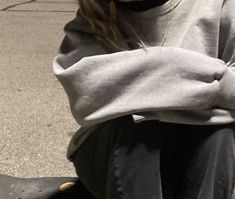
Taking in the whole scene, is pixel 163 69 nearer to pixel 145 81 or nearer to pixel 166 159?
pixel 145 81

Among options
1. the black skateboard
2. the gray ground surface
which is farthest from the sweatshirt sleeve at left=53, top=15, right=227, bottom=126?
the gray ground surface

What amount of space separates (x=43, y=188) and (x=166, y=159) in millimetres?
379

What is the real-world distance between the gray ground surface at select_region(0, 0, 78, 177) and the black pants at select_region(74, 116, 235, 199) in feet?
1.38

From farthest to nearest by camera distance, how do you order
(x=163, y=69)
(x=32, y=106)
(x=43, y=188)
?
(x=32, y=106), (x=43, y=188), (x=163, y=69)

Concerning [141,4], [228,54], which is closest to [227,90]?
[228,54]

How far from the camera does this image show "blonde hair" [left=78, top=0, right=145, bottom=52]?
0.84m

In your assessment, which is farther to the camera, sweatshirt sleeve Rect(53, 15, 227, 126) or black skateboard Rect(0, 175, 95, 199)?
black skateboard Rect(0, 175, 95, 199)

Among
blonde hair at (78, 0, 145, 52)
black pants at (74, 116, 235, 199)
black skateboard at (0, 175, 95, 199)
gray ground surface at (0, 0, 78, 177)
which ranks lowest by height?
gray ground surface at (0, 0, 78, 177)

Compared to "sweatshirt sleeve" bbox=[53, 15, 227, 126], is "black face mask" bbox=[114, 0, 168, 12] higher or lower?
higher

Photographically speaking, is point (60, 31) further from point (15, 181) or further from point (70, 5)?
point (15, 181)

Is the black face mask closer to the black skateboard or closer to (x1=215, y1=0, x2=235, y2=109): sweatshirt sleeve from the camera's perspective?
(x1=215, y1=0, x2=235, y2=109): sweatshirt sleeve

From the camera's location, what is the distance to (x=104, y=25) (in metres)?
0.84

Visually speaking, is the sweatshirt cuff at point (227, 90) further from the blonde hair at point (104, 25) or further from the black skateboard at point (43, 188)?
the black skateboard at point (43, 188)

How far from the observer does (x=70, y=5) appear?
320 centimetres
